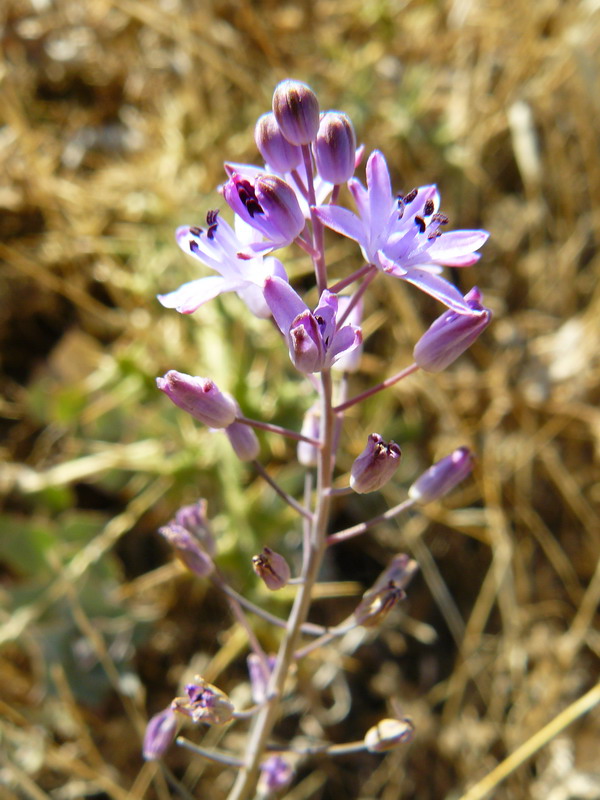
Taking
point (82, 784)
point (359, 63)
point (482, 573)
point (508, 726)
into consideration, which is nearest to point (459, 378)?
point (482, 573)

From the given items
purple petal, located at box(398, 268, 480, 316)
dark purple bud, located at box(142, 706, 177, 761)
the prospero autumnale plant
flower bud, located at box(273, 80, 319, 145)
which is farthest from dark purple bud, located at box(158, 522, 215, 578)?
flower bud, located at box(273, 80, 319, 145)

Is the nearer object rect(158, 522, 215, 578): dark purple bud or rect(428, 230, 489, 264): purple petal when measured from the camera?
rect(428, 230, 489, 264): purple petal

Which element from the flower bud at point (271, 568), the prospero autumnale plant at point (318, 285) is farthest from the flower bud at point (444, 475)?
the flower bud at point (271, 568)

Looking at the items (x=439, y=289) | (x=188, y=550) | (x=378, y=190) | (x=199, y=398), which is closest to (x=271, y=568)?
(x=188, y=550)

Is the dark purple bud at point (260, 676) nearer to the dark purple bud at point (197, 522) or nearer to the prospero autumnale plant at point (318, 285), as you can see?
the prospero autumnale plant at point (318, 285)

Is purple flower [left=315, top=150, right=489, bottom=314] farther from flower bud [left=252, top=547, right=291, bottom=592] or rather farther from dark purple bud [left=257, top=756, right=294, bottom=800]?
dark purple bud [left=257, top=756, right=294, bottom=800]
